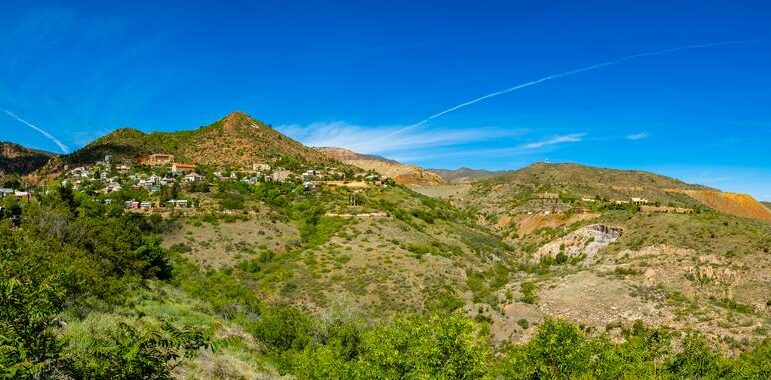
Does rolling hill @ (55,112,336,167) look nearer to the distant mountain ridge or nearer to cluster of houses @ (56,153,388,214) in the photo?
cluster of houses @ (56,153,388,214)

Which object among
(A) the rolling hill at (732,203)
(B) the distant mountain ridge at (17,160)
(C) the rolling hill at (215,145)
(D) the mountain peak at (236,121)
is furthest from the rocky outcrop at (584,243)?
(B) the distant mountain ridge at (17,160)

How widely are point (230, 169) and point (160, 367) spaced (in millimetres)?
107933

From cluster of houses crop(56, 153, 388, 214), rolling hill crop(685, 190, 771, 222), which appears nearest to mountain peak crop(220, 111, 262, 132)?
cluster of houses crop(56, 153, 388, 214)

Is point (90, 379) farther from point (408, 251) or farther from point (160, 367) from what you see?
point (408, 251)

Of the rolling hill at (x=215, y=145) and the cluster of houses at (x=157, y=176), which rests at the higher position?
the rolling hill at (x=215, y=145)

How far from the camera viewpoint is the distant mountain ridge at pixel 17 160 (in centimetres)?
14325

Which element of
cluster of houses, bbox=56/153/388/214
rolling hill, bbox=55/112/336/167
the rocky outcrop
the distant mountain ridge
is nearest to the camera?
the rocky outcrop

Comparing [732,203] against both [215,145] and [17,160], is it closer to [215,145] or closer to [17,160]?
[215,145]

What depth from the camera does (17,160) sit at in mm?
152875

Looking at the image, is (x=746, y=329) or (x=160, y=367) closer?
(x=160, y=367)

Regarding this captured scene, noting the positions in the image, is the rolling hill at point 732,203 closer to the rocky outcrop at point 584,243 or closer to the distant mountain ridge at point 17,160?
the rocky outcrop at point 584,243

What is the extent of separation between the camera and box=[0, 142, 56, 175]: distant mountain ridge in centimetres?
14325

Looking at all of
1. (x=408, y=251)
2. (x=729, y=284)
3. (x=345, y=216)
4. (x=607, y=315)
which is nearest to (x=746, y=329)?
(x=607, y=315)

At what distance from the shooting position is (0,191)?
7925 cm
